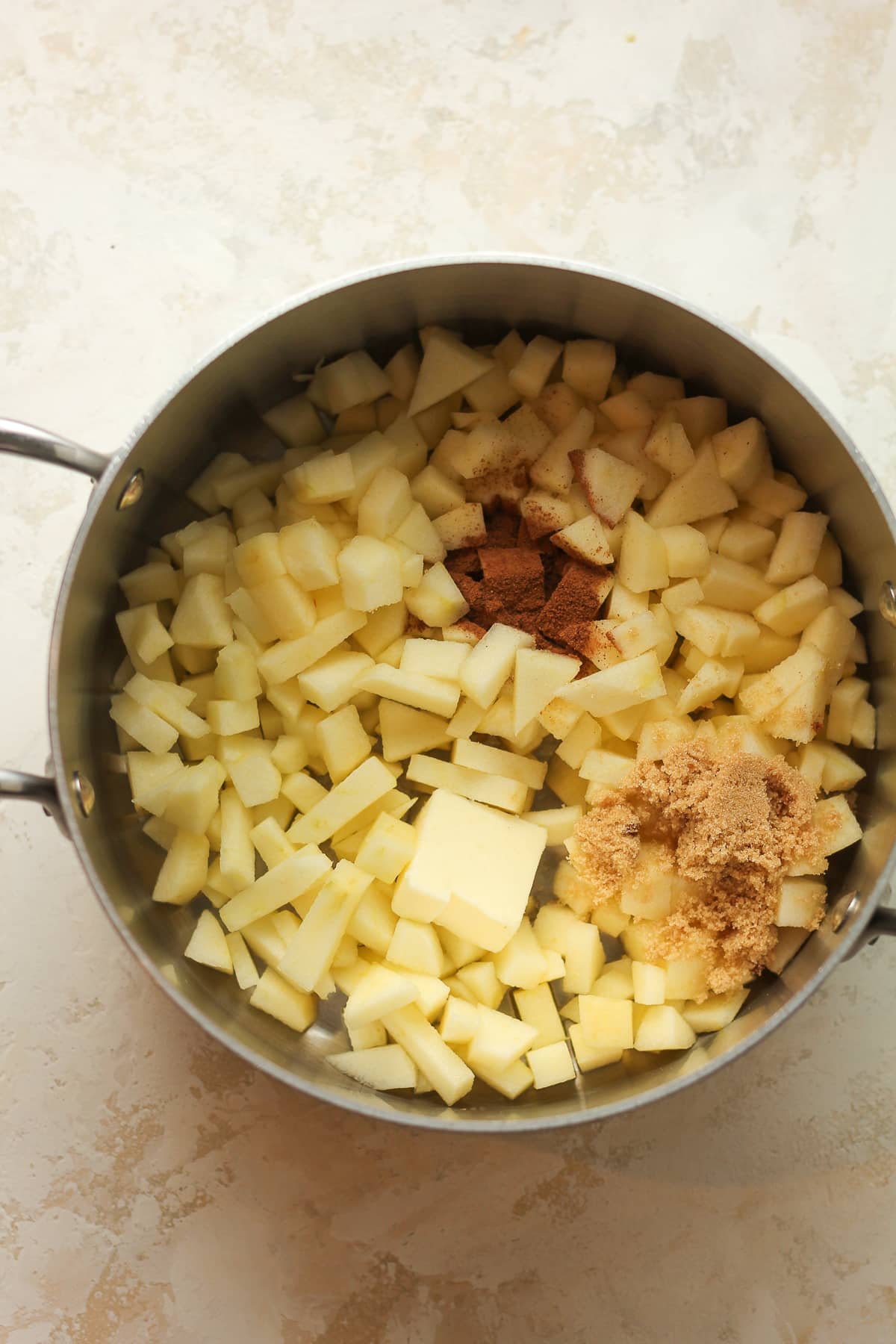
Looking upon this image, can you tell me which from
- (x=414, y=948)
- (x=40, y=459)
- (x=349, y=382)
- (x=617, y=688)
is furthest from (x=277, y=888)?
(x=349, y=382)

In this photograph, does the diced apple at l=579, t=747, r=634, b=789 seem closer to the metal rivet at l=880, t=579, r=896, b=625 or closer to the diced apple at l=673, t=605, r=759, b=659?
the diced apple at l=673, t=605, r=759, b=659

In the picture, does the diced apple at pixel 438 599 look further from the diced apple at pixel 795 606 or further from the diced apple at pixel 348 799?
the diced apple at pixel 795 606

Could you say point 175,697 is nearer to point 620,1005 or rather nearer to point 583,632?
point 583,632

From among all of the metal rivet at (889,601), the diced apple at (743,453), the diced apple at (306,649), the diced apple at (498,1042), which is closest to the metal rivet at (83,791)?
the diced apple at (306,649)

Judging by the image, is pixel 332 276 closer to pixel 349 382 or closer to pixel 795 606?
pixel 349 382

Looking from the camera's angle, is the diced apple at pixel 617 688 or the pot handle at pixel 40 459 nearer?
the pot handle at pixel 40 459

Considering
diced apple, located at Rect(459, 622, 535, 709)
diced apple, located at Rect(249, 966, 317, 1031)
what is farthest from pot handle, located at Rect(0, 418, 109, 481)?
diced apple, located at Rect(249, 966, 317, 1031)
